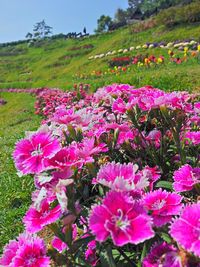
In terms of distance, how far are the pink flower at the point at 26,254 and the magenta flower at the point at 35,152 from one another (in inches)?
9.6

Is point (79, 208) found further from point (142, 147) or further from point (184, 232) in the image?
point (142, 147)

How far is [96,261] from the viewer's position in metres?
1.38

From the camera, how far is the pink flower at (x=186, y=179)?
4.55 feet

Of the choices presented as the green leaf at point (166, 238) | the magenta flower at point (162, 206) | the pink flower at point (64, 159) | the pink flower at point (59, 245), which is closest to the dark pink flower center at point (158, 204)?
the magenta flower at point (162, 206)

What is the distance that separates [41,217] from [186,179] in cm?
59

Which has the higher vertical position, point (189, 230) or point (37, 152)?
point (37, 152)

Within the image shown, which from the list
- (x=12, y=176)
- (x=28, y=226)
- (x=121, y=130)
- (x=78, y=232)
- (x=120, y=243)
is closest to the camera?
(x=120, y=243)

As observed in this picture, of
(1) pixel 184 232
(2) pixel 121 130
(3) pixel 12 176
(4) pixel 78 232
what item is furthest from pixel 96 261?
(3) pixel 12 176

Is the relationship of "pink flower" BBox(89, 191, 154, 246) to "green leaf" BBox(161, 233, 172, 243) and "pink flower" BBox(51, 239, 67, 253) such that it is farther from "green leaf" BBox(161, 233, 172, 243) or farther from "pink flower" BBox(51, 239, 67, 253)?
"pink flower" BBox(51, 239, 67, 253)

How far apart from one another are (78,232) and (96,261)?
187 mm

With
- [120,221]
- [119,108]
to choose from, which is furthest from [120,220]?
[119,108]

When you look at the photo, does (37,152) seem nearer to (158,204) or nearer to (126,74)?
(158,204)

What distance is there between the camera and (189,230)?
0.97 m

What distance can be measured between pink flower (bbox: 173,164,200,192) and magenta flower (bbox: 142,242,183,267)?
1.10ft
